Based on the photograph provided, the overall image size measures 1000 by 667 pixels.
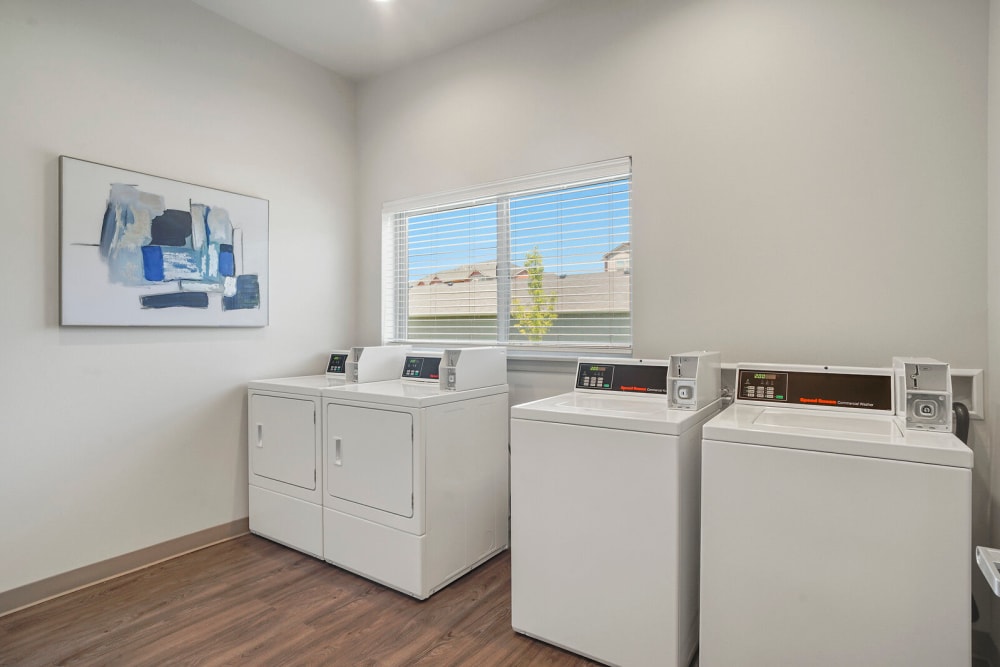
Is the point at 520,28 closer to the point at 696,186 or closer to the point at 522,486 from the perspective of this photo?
the point at 696,186

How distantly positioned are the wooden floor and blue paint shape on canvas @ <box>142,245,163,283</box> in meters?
1.45

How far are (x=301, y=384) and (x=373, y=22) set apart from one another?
2074 mm

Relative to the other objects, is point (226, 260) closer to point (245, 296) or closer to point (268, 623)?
point (245, 296)

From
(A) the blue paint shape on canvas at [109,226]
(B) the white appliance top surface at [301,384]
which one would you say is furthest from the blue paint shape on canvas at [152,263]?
(B) the white appliance top surface at [301,384]

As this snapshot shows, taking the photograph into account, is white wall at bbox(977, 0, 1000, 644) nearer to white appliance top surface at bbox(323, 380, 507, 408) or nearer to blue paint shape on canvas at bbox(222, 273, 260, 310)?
white appliance top surface at bbox(323, 380, 507, 408)

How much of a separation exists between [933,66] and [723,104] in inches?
28.3

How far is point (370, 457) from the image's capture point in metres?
2.41

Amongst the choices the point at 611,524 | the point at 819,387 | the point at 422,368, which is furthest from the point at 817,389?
the point at 422,368

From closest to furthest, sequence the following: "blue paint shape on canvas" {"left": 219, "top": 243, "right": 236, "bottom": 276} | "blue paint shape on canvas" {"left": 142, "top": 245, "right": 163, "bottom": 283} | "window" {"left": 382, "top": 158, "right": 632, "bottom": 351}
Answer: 1. "blue paint shape on canvas" {"left": 142, "top": 245, "right": 163, "bottom": 283}
2. "window" {"left": 382, "top": 158, "right": 632, "bottom": 351}
3. "blue paint shape on canvas" {"left": 219, "top": 243, "right": 236, "bottom": 276}

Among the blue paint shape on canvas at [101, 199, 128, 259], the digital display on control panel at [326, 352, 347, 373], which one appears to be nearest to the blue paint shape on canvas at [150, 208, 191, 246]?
the blue paint shape on canvas at [101, 199, 128, 259]

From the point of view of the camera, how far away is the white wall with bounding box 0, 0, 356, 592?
86.7 inches

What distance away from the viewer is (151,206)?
2586 millimetres

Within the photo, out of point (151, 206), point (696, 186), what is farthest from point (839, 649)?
point (151, 206)

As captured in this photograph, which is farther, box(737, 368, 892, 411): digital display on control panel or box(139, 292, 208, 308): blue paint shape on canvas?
box(139, 292, 208, 308): blue paint shape on canvas
